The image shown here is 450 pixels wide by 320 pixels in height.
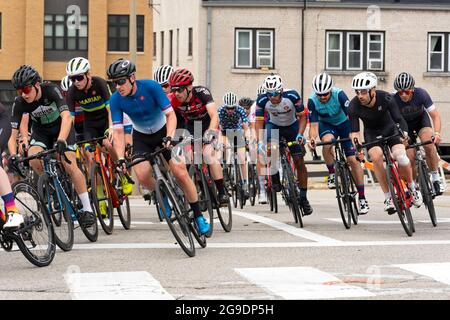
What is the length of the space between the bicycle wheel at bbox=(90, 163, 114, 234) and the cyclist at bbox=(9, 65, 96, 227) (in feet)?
2.03

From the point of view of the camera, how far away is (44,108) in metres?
13.8

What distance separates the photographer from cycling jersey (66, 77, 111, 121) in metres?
15.2

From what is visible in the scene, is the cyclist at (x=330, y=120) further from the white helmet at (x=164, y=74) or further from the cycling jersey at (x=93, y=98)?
the cycling jersey at (x=93, y=98)

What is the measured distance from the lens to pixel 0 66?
59375 mm

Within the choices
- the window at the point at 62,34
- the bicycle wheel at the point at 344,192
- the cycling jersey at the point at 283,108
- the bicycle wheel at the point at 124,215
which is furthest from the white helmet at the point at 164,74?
the window at the point at 62,34

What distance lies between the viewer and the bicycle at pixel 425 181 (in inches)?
627

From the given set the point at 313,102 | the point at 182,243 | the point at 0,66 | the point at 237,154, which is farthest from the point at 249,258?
the point at 0,66

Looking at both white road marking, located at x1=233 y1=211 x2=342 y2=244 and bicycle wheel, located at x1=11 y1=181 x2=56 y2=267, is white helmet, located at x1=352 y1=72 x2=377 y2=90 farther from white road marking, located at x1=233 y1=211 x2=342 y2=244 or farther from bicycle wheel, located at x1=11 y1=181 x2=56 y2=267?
bicycle wheel, located at x1=11 y1=181 x2=56 y2=267

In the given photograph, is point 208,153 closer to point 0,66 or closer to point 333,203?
point 333,203

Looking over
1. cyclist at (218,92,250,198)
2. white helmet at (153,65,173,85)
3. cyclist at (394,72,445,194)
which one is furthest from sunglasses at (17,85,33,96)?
cyclist at (218,92,250,198)

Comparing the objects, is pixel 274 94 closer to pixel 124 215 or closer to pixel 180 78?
pixel 124 215

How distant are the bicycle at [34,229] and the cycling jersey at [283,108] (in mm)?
5929

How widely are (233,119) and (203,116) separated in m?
6.95
